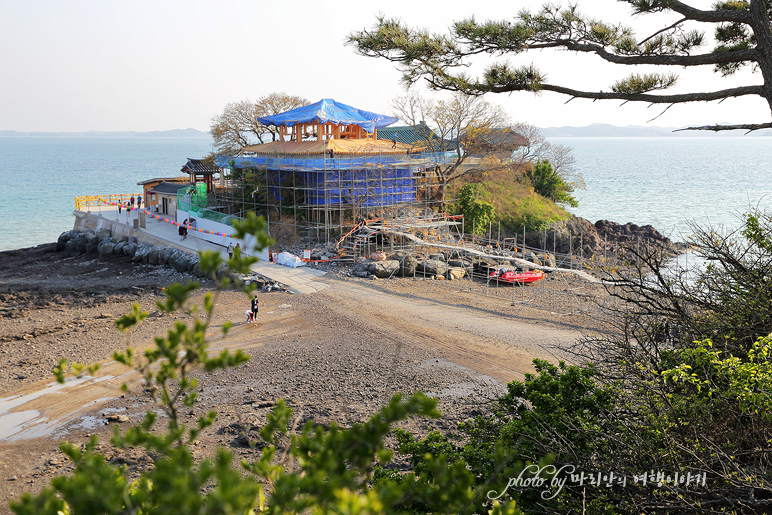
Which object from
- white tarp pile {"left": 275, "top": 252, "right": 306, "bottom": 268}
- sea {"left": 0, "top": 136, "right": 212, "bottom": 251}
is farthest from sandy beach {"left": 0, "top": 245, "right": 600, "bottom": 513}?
sea {"left": 0, "top": 136, "right": 212, "bottom": 251}

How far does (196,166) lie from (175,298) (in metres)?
35.9

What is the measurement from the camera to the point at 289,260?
89.2 feet

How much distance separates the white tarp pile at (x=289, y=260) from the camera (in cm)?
2697

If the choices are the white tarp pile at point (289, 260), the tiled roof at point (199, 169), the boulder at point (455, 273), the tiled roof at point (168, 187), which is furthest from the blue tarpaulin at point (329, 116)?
the boulder at point (455, 273)

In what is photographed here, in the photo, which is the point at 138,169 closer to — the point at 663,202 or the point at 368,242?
the point at 663,202

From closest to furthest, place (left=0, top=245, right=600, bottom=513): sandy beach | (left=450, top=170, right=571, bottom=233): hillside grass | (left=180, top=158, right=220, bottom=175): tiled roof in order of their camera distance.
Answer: (left=0, top=245, right=600, bottom=513): sandy beach < (left=180, top=158, right=220, bottom=175): tiled roof < (left=450, top=170, right=571, bottom=233): hillside grass

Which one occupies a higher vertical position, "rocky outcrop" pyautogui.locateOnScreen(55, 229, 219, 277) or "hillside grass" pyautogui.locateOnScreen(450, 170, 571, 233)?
"hillside grass" pyautogui.locateOnScreen(450, 170, 571, 233)

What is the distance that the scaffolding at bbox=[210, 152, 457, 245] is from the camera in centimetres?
2984

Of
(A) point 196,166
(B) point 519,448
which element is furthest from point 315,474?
(A) point 196,166

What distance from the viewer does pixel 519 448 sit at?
260 inches

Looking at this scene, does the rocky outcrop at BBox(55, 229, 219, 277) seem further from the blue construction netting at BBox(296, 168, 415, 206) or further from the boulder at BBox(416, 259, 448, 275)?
the boulder at BBox(416, 259, 448, 275)

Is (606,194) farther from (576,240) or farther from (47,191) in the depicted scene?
(47,191)

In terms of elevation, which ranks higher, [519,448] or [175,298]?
[175,298]

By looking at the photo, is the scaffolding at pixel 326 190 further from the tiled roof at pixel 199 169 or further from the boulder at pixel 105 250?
the boulder at pixel 105 250
